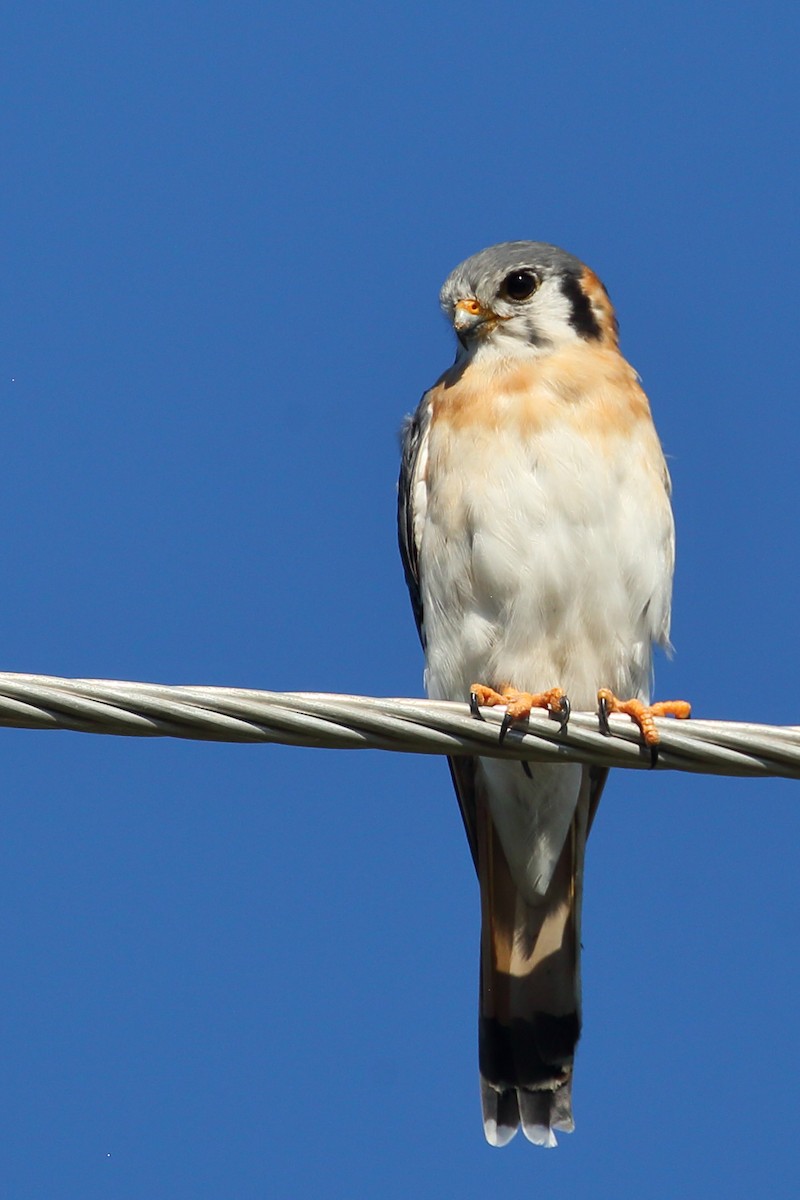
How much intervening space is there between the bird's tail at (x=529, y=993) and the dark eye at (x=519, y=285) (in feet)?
5.38

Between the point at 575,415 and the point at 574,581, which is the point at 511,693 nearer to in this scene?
the point at 574,581

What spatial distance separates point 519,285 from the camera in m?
5.62

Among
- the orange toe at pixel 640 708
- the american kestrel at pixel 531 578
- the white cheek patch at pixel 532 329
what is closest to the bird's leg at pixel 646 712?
the orange toe at pixel 640 708

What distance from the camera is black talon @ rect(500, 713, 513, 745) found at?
3.19 metres

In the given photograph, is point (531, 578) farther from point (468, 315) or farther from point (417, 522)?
point (468, 315)

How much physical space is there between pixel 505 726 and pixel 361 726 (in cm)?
37

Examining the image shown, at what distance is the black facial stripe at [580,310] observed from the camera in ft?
18.3

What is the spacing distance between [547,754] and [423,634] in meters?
2.05

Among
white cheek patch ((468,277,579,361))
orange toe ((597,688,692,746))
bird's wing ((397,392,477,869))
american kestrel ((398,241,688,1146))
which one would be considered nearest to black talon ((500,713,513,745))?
orange toe ((597,688,692,746))

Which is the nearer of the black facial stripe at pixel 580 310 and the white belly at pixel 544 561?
the white belly at pixel 544 561

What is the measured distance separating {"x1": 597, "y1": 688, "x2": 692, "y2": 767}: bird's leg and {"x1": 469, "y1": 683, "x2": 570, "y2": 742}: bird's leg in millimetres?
109

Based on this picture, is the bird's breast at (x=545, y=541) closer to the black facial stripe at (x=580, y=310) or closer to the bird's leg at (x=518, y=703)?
the bird's leg at (x=518, y=703)

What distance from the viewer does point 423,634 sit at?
17.7 feet

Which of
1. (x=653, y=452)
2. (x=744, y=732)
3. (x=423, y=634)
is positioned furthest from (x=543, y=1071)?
(x=744, y=732)
